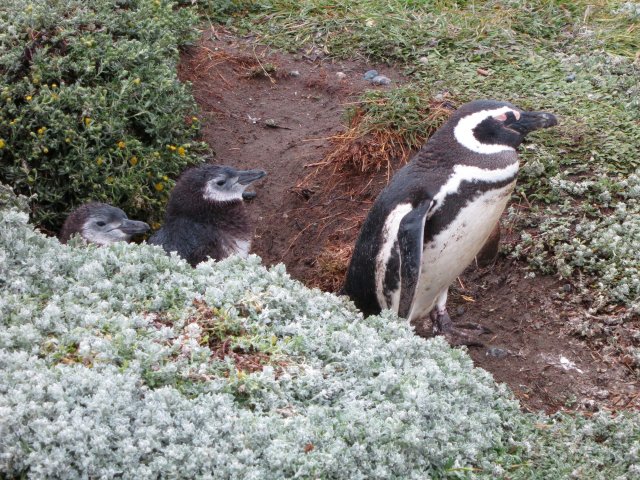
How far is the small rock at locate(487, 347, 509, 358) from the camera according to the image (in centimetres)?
468

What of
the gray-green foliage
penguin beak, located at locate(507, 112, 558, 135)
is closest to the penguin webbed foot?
penguin beak, located at locate(507, 112, 558, 135)

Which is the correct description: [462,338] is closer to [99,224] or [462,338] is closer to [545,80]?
[99,224]

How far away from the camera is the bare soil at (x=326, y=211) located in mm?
4402

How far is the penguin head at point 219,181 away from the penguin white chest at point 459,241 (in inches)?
47.9

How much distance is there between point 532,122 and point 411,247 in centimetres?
106

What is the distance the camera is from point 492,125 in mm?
4648

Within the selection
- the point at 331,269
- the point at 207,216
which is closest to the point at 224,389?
the point at 207,216

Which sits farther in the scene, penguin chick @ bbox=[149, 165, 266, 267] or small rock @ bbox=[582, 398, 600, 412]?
penguin chick @ bbox=[149, 165, 266, 267]

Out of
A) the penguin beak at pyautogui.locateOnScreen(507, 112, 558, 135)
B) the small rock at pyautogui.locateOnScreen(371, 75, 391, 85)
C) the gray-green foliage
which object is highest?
the gray-green foliage

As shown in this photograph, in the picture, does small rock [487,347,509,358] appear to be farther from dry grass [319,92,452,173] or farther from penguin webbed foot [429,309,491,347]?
dry grass [319,92,452,173]

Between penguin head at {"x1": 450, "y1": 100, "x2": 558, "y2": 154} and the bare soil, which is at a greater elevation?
penguin head at {"x1": 450, "y1": 100, "x2": 558, "y2": 154}

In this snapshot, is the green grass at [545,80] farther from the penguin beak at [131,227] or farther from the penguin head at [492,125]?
the penguin beak at [131,227]

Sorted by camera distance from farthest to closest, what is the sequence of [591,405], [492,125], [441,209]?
1. [492,125]
2. [441,209]
3. [591,405]

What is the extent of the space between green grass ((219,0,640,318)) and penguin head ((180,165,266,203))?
1237 millimetres
